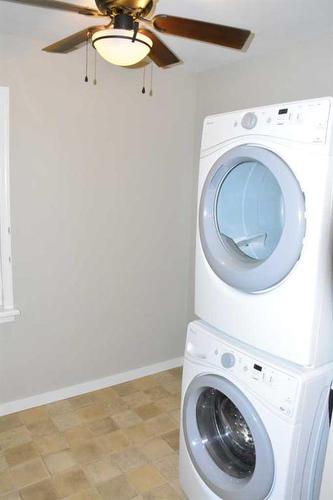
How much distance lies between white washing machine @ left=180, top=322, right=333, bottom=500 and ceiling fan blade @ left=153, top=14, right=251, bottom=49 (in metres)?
1.13

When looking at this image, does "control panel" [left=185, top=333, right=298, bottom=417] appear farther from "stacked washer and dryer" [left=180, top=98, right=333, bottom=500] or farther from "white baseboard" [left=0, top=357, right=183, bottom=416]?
"white baseboard" [left=0, top=357, right=183, bottom=416]

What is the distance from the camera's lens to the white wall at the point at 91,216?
2.38 m

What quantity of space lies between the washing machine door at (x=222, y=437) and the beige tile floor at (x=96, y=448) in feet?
1.29

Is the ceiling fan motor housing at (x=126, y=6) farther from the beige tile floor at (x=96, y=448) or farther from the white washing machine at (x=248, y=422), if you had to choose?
the beige tile floor at (x=96, y=448)

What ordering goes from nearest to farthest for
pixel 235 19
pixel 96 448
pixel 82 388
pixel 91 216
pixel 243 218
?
pixel 243 218 → pixel 235 19 → pixel 96 448 → pixel 91 216 → pixel 82 388

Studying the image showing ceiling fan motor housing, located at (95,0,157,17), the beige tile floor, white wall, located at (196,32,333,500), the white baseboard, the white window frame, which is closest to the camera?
ceiling fan motor housing, located at (95,0,157,17)

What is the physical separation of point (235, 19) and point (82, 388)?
2.46 m

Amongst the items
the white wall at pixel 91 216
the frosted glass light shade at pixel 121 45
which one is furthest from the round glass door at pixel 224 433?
the frosted glass light shade at pixel 121 45

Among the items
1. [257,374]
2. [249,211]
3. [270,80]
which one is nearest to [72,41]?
[249,211]

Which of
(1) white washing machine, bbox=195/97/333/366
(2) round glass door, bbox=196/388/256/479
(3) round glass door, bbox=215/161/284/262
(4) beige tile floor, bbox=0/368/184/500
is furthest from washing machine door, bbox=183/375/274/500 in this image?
(3) round glass door, bbox=215/161/284/262

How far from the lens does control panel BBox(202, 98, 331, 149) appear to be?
1.25 m

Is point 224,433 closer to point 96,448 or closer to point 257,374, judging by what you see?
point 257,374

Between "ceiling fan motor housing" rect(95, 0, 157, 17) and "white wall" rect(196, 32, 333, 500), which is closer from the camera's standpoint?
"ceiling fan motor housing" rect(95, 0, 157, 17)

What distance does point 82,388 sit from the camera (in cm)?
278
